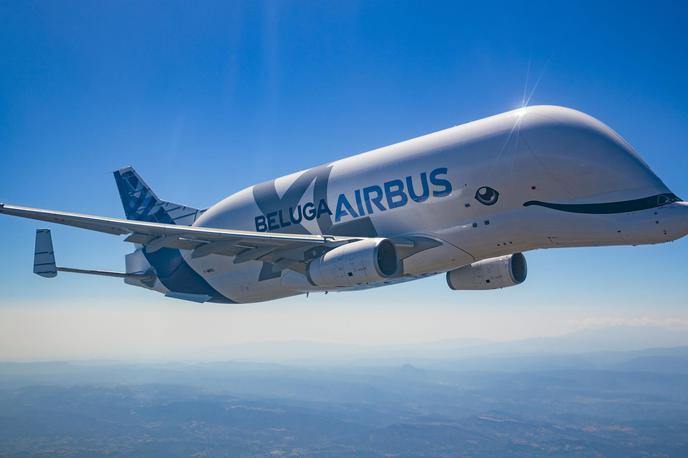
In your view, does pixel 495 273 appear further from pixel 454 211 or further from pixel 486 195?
pixel 486 195

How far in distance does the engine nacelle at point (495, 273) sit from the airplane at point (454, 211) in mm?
54

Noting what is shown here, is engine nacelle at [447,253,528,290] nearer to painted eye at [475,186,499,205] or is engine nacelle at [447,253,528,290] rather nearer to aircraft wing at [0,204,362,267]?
painted eye at [475,186,499,205]

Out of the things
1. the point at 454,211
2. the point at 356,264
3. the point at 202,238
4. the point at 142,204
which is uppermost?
the point at 142,204

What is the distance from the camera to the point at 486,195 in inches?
802

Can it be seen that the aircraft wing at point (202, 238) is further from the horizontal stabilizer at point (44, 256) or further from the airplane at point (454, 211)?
the horizontal stabilizer at point (44, 256)

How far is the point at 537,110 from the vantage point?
2058 cm

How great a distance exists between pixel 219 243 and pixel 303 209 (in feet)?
16.8

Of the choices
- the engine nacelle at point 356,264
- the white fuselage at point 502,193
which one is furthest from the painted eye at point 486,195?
the engine nacelle at point 356,264

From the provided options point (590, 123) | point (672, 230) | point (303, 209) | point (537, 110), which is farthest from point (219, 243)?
point (672, 230)

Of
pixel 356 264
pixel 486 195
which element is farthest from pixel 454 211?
pixel 356 264

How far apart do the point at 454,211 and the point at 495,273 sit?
282 inches

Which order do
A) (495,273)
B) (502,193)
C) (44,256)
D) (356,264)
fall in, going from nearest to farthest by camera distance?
(356,264), (502,193), (44,256), (495,273)

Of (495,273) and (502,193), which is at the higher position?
(502,193)

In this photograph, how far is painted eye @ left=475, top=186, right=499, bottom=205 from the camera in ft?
66.5
